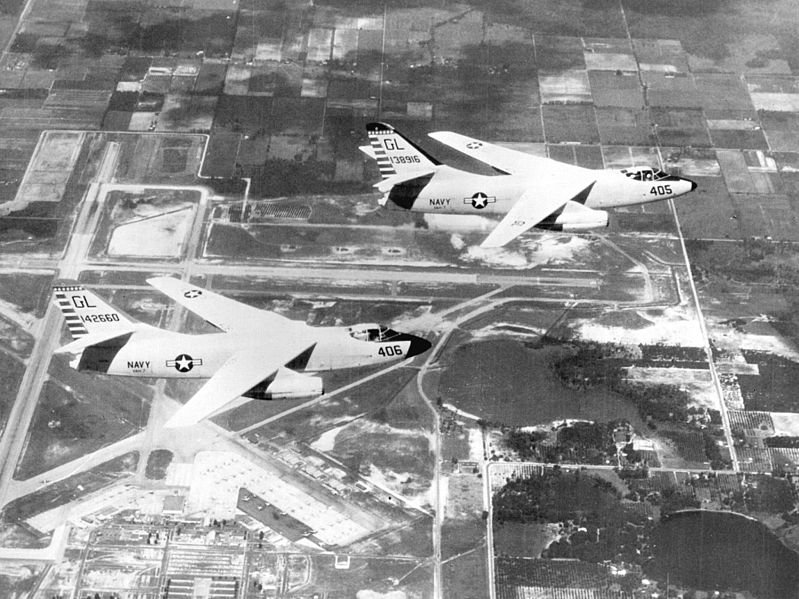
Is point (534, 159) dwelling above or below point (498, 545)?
above

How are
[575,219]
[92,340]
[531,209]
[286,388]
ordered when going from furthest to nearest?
[575,219] < [531,209] < [92,340] < [286,388]

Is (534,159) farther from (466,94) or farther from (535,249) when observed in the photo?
(466,94)

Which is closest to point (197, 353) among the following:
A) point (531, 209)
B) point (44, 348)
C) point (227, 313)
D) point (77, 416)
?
point (227, 313)

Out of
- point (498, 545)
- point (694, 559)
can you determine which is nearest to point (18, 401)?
point (498, 545)

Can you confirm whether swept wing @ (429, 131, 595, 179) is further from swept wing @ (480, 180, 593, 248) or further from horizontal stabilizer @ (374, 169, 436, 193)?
horizontal stabilizer @ (374, 169, 436, 193)

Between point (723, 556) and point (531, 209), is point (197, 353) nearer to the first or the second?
point (531, 209)

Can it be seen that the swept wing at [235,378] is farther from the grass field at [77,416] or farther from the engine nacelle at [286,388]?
the grass field at [77,416]
